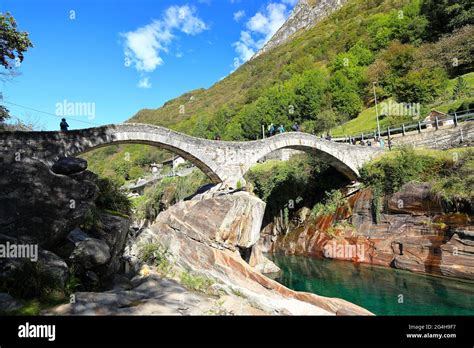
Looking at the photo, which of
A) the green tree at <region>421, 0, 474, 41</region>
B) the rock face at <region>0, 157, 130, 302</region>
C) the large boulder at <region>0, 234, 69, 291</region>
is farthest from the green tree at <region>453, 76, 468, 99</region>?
the large boulder at <region>0, 234, 69, 291</region>

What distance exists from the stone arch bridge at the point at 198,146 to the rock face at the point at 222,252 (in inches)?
219

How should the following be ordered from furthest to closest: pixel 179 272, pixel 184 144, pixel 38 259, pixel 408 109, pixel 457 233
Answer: pixel 408 109, pixel 184 144, pixel 457 233, pixel 179 272, pixel 38 259

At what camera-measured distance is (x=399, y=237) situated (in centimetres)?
2052

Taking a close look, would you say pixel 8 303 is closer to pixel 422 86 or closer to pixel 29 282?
pixel 29 282

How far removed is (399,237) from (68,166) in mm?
20111

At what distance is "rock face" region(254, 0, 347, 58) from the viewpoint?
441ft

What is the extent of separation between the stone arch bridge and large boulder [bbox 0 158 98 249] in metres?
6.14

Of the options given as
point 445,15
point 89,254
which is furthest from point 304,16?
point 89,254

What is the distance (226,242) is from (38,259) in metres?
9.42

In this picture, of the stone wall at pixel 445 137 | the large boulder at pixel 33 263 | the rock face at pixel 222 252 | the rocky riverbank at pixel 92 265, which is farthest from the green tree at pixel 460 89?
the large boulder at pixel 33 263

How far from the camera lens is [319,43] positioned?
89.9m

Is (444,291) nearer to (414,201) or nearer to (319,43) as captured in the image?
(414,201)
